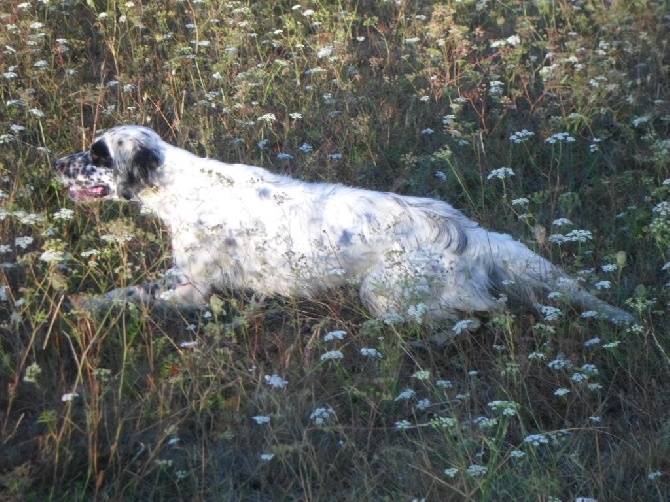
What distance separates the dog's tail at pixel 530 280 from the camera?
4.86 metres

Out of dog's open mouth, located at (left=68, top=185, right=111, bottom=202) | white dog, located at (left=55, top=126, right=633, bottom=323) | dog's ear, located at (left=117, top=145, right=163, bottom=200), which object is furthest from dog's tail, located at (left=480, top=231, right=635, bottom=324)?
dog's open mouth, located at (left=68, top=185, right=111, bottom=202)

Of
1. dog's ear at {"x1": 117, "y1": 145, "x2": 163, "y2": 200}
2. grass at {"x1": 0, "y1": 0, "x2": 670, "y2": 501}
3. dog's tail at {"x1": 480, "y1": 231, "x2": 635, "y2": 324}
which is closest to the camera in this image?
grass at {"x1": 0, "y1": 0, "x2": 670, "y2": 501}

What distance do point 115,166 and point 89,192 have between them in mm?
212

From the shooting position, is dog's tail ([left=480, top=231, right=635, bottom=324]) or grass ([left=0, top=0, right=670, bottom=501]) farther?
dog's tail ([left=480, top=231, right=635, bottom=324])

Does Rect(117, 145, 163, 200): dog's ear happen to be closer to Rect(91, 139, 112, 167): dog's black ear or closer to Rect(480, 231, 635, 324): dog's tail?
Rect(91, 139, 112, 167): dog's black ear

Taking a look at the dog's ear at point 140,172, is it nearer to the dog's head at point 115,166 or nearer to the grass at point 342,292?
the dog's head at point 115,166

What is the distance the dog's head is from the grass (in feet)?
0.59

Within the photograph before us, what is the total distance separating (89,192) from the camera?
5516 mm

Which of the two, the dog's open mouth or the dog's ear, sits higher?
the dog's ear

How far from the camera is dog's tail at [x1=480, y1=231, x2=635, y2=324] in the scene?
486 cm

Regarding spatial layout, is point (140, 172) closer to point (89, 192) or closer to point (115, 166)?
point (115, 166)

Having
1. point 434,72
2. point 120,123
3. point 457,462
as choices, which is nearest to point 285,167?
point 120,123

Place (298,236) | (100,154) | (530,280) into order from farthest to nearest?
(100,154) < (298,236) < (530,280)

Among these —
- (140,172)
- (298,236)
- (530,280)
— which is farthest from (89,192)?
(530,280)
